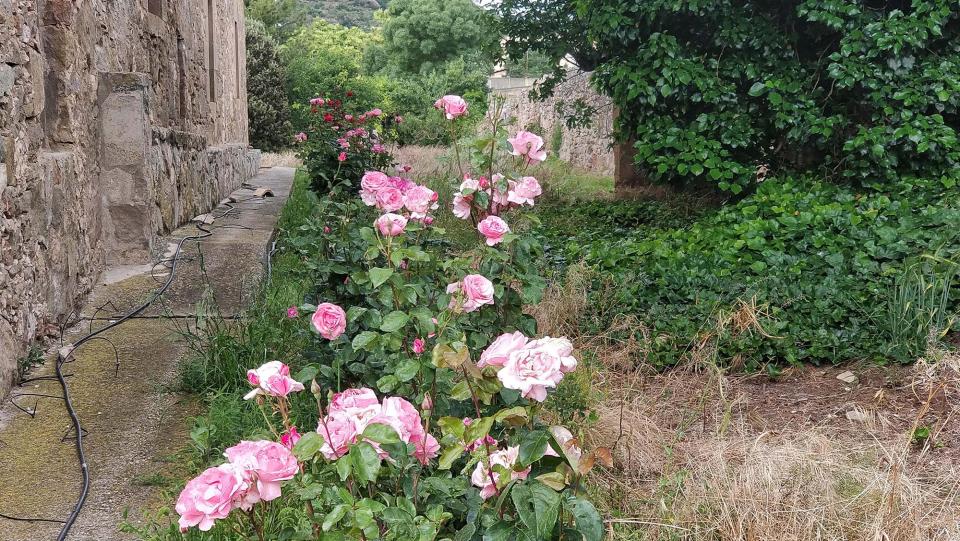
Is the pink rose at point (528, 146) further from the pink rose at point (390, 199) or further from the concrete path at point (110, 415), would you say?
the concrete path at point (110, 415)

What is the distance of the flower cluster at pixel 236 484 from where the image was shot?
1.35 meters

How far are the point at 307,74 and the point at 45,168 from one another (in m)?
23.5

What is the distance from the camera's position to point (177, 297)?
4.64 m

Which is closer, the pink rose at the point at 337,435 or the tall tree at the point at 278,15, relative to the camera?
the pink rose at the point at 337,435

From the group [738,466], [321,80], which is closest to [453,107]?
[738,466]

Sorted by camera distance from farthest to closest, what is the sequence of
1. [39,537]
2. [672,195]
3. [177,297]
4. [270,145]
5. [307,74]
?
[307,74] < [270,145] < [672,195] < [177,297] < [39,537]

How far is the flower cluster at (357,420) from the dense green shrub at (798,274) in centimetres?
291

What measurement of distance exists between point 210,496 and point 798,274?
13.8 ft

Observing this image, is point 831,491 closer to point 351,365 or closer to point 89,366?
point 351,365

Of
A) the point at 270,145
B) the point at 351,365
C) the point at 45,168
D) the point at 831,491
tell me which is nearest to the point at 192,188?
the point at 45,168

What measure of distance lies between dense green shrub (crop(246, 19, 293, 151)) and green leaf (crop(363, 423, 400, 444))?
22527mm

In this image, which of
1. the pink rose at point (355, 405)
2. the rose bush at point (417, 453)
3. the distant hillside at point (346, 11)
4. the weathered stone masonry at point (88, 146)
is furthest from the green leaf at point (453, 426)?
the distant hillside at point (346, 11)

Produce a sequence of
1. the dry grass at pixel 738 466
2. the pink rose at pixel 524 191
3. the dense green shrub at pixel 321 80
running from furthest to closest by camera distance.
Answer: the dense green shrub at pixel 321 80
the pink rose at pixel 524 191
the dry grass at pixel 738 466

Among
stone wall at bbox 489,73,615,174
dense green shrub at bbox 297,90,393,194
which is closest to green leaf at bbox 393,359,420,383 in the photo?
dense green shrub at bbox 297,90,393,194
